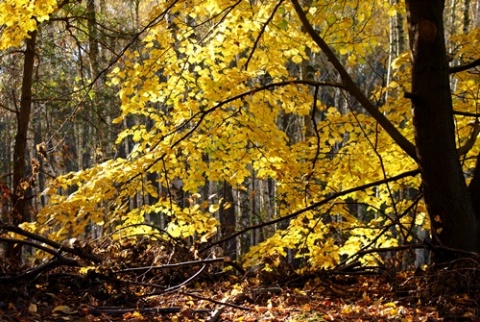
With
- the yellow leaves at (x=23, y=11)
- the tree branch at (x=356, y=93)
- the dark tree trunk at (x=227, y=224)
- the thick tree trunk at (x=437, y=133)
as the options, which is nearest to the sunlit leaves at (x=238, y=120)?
the dark tree trunk at (x=227, y=224)

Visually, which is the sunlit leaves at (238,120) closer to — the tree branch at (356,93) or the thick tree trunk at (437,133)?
the tree branch at (356,93)

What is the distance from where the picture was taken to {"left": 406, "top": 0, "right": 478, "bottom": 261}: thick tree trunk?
374 cm

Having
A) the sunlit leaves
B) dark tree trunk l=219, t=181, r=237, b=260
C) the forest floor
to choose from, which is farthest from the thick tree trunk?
dark tree trunk l=219, t=181, r=237, b=260

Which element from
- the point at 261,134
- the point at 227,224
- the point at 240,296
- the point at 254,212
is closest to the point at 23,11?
the point at 261,134

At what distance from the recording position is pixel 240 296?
138 inches

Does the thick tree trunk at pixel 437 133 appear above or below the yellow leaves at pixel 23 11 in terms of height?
below

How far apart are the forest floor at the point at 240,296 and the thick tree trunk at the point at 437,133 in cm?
41

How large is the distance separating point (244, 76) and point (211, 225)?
1510mm

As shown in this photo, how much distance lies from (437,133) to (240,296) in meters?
1.88

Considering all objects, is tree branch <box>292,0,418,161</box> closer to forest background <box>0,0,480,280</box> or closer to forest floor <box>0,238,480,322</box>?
forest background <box>0,0,480,280</box>

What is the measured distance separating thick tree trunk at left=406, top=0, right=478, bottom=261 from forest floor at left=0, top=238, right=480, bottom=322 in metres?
0.41

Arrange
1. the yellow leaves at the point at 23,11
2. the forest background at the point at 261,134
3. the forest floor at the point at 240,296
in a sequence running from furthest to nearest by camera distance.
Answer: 1. the yellow leaves at the point at 23,11
2. the forest background at the point at 261,134
3. the forest floor at the point at 240,296

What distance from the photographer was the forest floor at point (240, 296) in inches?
116

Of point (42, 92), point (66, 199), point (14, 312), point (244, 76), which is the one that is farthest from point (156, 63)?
point (42, 92)
